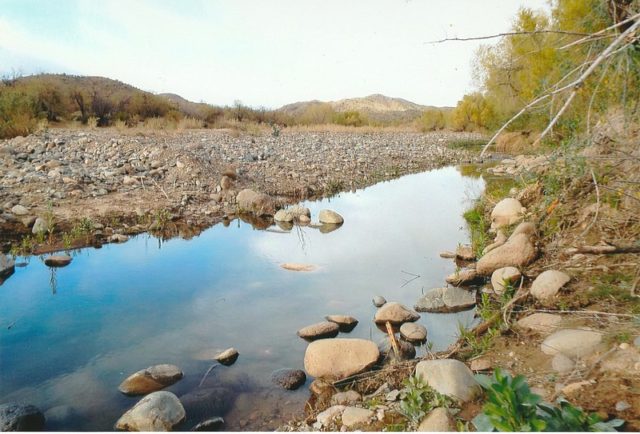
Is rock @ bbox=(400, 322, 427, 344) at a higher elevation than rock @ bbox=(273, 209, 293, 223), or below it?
below

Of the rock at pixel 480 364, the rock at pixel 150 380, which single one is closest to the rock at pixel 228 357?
the rock at pixel 150 380

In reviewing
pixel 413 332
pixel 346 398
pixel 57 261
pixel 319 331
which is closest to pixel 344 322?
pixel 319 331

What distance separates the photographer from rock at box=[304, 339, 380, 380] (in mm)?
2957

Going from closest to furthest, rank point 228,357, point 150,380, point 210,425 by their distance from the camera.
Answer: point 210,425
point 150,380
point 228,357

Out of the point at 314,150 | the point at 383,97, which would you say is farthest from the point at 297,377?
the point at 383,97

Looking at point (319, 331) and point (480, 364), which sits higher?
point (480, 364)

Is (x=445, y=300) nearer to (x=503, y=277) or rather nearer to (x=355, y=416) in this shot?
(x=503, y=277)

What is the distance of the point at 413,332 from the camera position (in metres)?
3.57

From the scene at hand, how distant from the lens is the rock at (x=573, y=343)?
8.43 ft

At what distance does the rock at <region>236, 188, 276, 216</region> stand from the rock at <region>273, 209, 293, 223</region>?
0.65 feet

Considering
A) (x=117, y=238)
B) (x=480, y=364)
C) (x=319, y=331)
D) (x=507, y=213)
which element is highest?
(x=507, y=213)

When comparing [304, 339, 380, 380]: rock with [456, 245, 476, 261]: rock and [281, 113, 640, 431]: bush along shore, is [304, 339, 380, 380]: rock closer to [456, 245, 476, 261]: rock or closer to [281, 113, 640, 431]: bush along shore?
[281, 113, 640, 431]: bush along shore

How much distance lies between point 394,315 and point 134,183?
227 inches

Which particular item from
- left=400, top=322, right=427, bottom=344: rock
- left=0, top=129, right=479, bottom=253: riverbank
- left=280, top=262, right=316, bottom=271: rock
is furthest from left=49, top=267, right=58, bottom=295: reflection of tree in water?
left=400, top=322, right=427, bottom=344: rock
